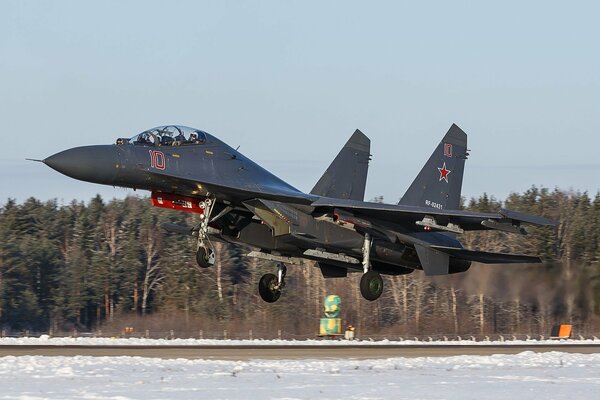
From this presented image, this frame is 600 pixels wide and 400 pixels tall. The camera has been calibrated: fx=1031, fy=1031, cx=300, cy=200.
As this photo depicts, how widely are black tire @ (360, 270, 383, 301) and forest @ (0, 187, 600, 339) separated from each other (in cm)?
1515

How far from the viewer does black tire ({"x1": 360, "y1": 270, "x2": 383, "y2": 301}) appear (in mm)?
Result: 24812

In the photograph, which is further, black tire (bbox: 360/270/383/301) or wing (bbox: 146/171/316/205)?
black tire (bbox: 360/270/383/301)

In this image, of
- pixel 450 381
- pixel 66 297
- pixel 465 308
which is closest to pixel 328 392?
pixel 450 381

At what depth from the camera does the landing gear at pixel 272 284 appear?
25.8 metres

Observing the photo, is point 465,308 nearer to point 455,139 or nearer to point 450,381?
point 455,139

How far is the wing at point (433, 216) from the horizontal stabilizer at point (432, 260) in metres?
0.62

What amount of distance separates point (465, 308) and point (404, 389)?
34.4m

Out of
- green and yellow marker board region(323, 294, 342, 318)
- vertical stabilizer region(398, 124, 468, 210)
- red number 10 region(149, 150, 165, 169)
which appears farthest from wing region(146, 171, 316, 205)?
green and yellow marker board region(323, 294, 342, 318)

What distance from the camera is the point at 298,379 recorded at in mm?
16328

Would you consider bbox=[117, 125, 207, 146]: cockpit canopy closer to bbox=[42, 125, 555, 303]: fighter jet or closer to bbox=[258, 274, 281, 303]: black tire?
bbox=[42, 125, 555, 303]: fighter jet

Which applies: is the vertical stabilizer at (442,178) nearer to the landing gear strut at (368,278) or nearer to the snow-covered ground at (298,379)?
the landing gear strut at (368,278)

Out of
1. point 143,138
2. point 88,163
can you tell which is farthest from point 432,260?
point 88,163

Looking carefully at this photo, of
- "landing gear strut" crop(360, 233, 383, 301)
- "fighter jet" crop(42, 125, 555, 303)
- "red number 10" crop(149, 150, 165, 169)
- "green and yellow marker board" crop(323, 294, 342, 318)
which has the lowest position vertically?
"green and yellow marker board" crop(323, 294, 342, 318)

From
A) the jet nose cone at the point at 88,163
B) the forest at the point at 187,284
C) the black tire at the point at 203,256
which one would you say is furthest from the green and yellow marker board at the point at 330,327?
the jet nose cone at the point at 88,163
